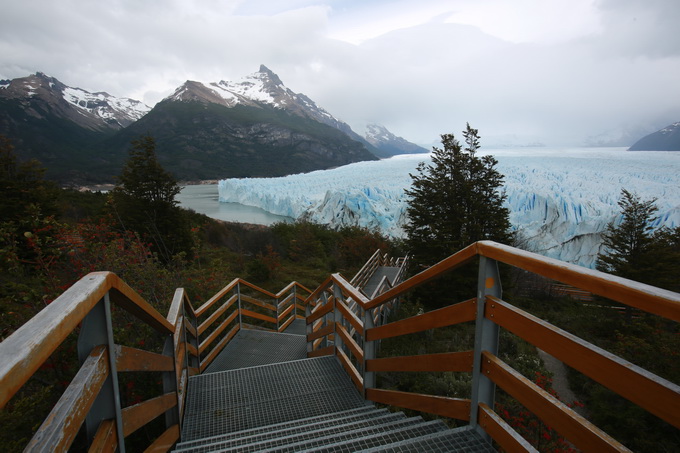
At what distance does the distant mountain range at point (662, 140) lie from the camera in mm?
54250

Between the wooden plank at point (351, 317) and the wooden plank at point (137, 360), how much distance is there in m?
1.35

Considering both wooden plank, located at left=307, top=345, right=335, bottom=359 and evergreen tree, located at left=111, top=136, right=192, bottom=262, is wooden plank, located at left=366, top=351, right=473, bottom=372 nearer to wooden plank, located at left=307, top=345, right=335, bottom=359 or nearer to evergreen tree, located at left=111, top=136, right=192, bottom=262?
wooden plank, located at left=307, top=345, right=335, bottom=359

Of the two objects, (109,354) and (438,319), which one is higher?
(109,354)

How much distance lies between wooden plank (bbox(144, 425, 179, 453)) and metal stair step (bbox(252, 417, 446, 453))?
1.88 ft

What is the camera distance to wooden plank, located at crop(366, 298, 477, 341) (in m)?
1.69

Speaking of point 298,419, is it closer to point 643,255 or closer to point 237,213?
point 643,255

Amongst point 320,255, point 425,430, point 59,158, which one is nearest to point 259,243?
point 320,255

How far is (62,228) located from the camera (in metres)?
5.70

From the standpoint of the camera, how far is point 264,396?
10.5 feet

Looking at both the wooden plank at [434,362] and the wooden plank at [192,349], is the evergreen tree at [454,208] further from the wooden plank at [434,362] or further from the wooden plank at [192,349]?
the wooden plank at [434,362]

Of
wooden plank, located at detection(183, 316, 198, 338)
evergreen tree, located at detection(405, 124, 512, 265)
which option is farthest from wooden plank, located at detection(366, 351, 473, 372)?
evergreen tree, located at detection(405, 124, 512, 265)

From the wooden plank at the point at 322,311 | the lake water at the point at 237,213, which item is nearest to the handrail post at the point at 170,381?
the wooden plank at the point at 322,311

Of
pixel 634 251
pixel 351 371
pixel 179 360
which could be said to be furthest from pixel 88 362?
pixel 634 251

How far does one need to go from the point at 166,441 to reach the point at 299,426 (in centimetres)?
83
